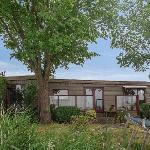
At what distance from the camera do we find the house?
4638 centimetres

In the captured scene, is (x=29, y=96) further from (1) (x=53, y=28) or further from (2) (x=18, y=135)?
(2) (x=18, y=135)

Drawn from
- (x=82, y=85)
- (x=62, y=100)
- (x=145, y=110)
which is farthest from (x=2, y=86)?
(x=145, y=110)

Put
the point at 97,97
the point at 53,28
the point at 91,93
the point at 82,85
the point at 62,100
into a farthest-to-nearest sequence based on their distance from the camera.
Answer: the point at 97,97 < the point at 91,93 < the point at 82,85 < the point at 62,100 < the point at 53,28

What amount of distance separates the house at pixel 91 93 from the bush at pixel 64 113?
3044 mm

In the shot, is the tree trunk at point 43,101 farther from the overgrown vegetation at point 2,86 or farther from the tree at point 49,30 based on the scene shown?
the overgrown vegetation at point 2,86

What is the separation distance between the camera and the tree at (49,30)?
37.2 m

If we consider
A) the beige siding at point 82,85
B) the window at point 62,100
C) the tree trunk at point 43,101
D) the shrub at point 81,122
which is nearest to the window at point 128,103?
the beige siding at point 82,85

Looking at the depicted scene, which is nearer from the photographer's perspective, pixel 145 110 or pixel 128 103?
pixel 145 110

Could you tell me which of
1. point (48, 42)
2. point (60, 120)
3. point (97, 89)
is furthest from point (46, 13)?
point (97, 89)

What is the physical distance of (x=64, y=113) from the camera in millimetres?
41906

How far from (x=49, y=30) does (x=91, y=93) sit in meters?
11.5

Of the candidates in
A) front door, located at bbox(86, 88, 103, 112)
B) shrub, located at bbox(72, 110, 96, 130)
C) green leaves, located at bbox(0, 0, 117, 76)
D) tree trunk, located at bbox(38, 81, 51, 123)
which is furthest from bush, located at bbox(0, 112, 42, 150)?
front door, located at bbox(86, 88, 103, 112)

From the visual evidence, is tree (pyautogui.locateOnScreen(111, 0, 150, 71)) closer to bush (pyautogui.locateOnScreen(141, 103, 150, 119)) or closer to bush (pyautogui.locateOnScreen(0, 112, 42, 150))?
bush (pyautogui.locateOnScreen(141, 103, 150, 119))

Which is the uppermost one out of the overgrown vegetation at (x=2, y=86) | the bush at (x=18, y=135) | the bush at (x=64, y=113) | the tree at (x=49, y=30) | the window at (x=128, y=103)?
the tree at (x=49, y=30)
